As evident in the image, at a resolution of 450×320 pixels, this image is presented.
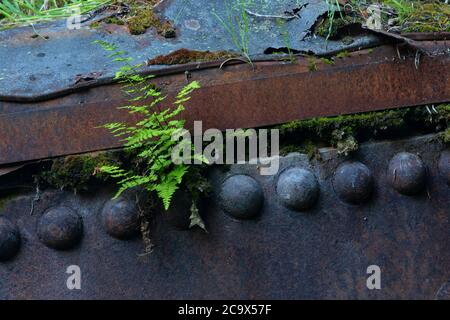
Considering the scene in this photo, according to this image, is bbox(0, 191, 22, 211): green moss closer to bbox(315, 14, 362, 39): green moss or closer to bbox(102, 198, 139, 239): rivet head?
bbox(102, 198, 139, 239): rivet head

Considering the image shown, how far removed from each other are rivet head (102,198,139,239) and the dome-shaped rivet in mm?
1420

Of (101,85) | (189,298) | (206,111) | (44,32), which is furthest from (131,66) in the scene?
(189,298)

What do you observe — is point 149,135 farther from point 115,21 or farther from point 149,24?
point 115,21

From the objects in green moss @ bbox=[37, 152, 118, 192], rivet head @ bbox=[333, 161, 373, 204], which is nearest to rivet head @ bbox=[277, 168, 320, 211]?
rivet head @ bbox=[333, 161, 373, 204]

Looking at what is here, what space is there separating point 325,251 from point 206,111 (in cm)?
84

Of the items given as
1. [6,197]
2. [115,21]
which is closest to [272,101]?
[115,21]

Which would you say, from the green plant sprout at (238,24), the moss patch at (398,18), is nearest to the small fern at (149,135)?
the green plant sprout at (238,24)

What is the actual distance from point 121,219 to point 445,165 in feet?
4.95

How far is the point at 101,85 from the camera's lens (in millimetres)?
2951

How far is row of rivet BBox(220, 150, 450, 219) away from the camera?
2.82 meters

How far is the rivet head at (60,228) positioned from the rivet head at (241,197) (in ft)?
2.28

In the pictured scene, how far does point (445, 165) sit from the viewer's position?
112 inches

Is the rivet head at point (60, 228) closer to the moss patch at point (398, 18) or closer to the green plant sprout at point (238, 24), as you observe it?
the green plant sprout at point (238, 24)

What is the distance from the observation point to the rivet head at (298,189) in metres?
2.84
